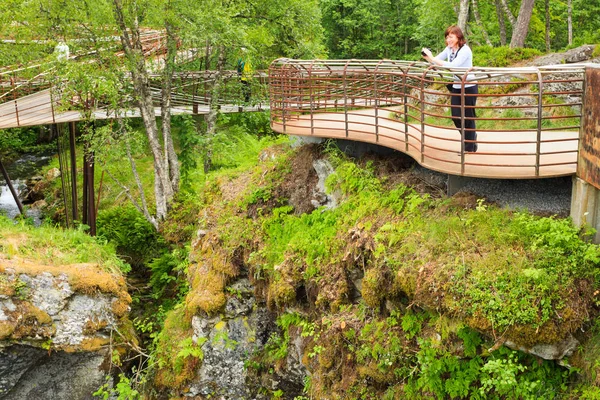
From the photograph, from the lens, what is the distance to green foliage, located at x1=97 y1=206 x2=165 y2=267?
1759cm

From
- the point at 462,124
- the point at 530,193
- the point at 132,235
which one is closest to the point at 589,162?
the point at 530,193

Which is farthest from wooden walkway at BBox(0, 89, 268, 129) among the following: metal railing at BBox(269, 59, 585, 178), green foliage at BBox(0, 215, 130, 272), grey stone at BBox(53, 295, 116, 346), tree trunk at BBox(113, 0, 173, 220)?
metal railing at BBox(269, 59, 585, 178)

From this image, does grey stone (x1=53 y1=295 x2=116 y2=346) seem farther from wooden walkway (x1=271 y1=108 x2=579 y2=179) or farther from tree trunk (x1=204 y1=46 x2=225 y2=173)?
tree trunk (x1=204 y1=46 x2=225 y2=173)

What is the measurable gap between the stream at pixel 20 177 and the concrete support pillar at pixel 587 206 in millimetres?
17694

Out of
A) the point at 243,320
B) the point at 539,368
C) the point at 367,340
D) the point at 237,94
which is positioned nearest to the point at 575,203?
the point at 539,368

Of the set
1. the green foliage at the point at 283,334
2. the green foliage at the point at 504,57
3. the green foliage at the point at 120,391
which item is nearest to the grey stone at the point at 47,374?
the green foliage at the point at 120,391

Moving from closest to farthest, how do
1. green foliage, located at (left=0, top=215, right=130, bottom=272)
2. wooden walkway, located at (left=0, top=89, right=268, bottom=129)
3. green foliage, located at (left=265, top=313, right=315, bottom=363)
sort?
green foliage, located at (left=265, top=313, right=315, bottom=363), green foliage, located at (left=0, top=215, right=130, bottom=272), wooden walkway, located at (left=0, top=89, right=268, bottom=129)

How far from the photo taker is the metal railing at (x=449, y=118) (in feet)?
24.6

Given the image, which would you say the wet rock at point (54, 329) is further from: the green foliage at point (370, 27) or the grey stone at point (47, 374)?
the green foliage at point (370, 27)

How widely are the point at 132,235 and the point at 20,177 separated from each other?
27.6 feet

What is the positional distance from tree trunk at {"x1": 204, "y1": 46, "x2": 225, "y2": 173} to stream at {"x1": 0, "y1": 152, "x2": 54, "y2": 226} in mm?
6825

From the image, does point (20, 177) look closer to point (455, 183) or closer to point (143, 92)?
point (143, 92)

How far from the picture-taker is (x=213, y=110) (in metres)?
17.8

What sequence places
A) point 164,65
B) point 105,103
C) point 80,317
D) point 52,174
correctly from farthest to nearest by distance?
1. point 52,174
2. point 105,103
3. point 164,65
4. point 80,317
